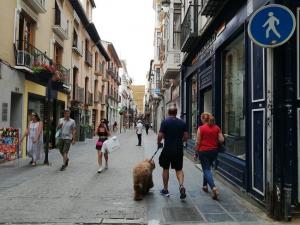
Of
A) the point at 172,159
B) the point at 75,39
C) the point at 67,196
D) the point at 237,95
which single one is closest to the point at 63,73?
the point at 75,39

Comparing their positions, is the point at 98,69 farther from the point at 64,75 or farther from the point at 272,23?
the point at 272,23

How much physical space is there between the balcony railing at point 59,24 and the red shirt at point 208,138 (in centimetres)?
1247

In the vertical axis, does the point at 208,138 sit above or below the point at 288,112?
below

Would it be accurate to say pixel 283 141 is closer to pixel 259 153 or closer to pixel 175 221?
pixel 259 153

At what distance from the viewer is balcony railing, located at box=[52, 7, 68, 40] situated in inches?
739

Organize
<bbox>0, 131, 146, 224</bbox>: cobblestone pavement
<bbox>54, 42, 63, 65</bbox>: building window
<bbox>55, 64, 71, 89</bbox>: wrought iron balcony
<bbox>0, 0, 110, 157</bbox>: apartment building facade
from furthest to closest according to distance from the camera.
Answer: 1. <bbox>54, 42, 63, 65</bbox>: building window
2. <bbox>55, 64, 71, 89</bbox>: wrought iron balcony
3. <bbox>0, 0, 110, 157</bbox>: apartment building facade
4. <bbox>0, 131, 146, 224</bbox>: cobblestone pavement

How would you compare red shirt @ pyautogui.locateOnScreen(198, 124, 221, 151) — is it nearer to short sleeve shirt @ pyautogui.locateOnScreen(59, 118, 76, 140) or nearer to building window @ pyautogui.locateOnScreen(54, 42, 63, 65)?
short sleeve shirt @ pyautogui.locateOnScreen(59, 118, 76, 140)

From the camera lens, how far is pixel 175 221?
5984 millimetres

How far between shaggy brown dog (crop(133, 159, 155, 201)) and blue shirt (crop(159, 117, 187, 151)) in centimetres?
54

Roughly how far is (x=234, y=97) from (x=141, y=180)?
363 centimetres

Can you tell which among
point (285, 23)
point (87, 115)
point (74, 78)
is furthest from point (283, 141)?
point (87, 115)

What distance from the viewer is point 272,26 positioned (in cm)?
600

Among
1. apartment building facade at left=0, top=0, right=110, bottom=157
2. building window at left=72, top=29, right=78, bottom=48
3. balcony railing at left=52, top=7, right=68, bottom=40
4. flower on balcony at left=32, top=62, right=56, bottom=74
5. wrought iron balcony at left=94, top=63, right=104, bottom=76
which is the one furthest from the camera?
wrought iron balcony at left=94, top=63, right=104, bottom=76

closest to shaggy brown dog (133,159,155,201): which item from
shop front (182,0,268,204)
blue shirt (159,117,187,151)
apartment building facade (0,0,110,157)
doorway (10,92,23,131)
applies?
blue shirt (159,117,187,151)
